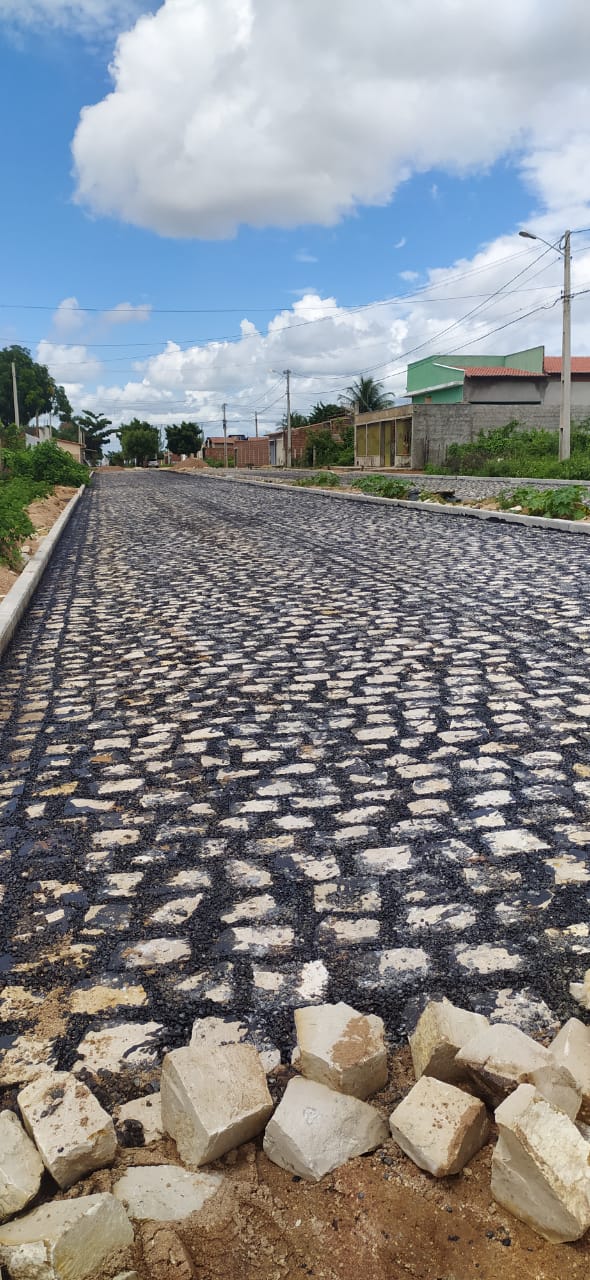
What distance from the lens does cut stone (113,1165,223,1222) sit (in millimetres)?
1735

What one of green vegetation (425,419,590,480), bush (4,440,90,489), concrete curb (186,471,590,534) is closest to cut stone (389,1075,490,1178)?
concrete curb (186,471,590,534)

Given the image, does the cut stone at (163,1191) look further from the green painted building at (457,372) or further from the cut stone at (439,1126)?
the green painted building at (457,372)

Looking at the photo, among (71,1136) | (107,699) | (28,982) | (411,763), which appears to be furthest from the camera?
(107,699)

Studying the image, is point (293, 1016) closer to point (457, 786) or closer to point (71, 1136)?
point (71, 1136)

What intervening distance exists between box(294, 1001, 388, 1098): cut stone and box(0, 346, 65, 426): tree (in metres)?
97.3

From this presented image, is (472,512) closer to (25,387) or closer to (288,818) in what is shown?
(288,818)

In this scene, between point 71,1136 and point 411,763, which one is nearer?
point 71,1136

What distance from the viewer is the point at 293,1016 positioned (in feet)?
7.49

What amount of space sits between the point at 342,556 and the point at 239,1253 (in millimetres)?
10398

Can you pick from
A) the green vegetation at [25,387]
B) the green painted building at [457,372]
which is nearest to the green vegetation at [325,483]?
the green painted building at [457,372]

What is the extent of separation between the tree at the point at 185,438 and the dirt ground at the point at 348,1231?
11181 centimetres

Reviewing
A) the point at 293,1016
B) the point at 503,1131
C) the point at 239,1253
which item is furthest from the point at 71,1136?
the point at 503,1131

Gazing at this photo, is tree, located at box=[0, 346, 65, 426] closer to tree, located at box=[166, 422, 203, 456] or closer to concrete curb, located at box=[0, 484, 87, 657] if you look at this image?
tree, located at box=[166, 422, 203, 456]

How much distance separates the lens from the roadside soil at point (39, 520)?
33.8 feet
